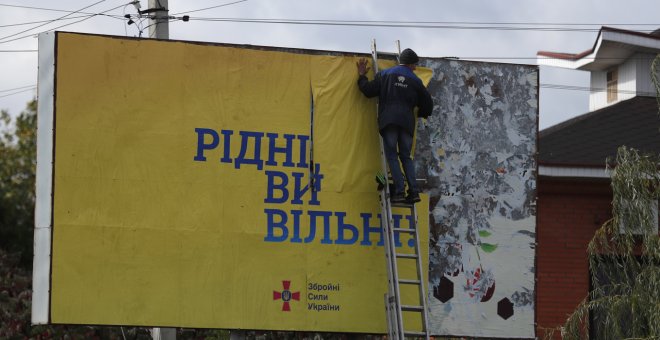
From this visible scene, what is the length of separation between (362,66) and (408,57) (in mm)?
747

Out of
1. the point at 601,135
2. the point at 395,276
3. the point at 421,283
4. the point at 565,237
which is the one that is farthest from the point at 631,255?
the point at 601,135

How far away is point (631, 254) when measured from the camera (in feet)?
49.5

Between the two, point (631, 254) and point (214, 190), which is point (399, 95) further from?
point (631, 254)

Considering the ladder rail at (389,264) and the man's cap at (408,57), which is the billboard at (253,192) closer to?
the ladder rail at (389,264)

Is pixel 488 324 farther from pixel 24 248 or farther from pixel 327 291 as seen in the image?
pixel 24 248

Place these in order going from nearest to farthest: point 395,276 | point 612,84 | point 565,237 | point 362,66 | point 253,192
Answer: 1. point 395,276
2. point 253,192
3. point 362,66
4. point 565,237
5. point 612,84

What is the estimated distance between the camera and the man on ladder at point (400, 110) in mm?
14320

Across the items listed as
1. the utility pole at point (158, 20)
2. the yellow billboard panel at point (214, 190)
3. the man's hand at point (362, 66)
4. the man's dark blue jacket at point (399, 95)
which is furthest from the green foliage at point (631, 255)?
the utility pole at point (158, 20)

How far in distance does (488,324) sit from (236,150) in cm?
399

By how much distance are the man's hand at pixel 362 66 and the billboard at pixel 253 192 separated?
13 cm

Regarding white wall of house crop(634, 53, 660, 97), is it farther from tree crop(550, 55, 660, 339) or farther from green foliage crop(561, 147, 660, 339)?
green foliage crop(561, 147, 660, 339)

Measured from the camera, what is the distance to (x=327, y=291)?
47.9 ft

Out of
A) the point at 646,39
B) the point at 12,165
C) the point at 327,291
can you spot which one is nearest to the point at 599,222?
the point at 646,39

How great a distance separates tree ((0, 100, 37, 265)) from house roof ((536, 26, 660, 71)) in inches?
628
